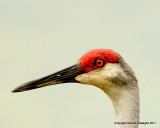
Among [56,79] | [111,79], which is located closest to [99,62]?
[111,79]

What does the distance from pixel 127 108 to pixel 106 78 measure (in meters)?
0.68

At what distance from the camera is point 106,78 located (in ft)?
26.0

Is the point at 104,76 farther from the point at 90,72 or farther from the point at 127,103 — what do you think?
the point at 127,103

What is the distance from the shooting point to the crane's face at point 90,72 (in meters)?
7.92

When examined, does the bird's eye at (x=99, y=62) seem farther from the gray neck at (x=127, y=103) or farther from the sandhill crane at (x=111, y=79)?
the gray neck at (x=127, y=103)

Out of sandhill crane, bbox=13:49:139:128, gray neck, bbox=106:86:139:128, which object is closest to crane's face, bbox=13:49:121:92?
sandhill crane, bbox=13:49:139:128

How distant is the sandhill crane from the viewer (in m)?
7.88

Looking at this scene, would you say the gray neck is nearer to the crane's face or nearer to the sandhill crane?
the sandhill crane

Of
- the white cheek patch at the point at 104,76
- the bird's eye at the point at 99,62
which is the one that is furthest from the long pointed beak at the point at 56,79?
the bird's eye at the point at 99,62

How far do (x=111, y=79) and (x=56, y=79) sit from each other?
109 cm

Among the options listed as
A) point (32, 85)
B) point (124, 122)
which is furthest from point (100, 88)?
point (32, 85)

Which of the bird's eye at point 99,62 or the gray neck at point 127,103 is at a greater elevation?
the bird's eye at point 99,62

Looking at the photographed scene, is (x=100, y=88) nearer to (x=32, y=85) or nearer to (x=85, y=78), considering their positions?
(x=85, y=78)

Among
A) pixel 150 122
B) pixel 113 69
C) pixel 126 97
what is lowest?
pixel 150 122
